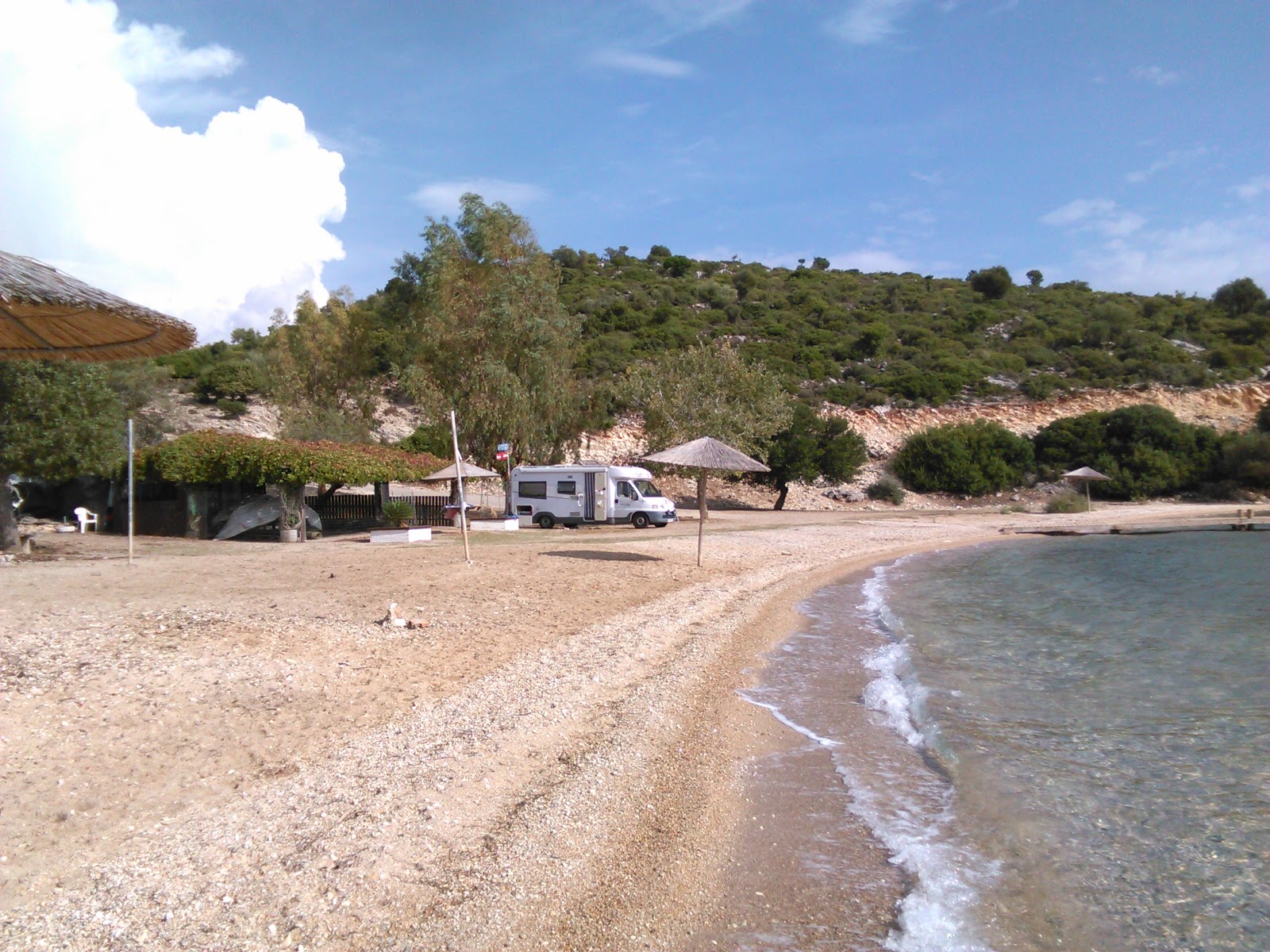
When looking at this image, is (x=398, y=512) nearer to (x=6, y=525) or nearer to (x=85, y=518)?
(x=85, y=518)

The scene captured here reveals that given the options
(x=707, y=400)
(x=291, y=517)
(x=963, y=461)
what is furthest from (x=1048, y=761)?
(x=963, y=461)

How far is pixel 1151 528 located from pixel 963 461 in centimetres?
1233

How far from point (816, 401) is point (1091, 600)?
40942 mm

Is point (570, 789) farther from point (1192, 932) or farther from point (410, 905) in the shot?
point (1192, 932)

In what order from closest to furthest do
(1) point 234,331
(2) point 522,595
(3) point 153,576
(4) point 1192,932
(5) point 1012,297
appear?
(4) point 1192,932, (2) point 522,595, (3) point 153,576, (1) point 234,331, (5) point 1012,297

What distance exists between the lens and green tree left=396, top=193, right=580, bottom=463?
29375 millimetres

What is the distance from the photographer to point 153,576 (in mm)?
13180

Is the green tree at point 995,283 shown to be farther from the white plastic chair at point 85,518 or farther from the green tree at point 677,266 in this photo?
the white plastic chair at point 85,518

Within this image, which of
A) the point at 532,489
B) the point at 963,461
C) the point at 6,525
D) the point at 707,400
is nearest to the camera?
the point at 6,525

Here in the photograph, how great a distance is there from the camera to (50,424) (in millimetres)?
17297

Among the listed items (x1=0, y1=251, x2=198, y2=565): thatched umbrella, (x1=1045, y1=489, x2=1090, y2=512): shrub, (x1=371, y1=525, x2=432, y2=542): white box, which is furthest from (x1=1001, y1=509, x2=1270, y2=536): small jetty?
(x1=0, y1=251, x2=198, y2=565): thatched umbrella

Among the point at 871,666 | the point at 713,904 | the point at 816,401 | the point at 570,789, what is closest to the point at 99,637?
the point at 570,789

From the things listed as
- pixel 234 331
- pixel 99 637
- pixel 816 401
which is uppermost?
pixel 234 331

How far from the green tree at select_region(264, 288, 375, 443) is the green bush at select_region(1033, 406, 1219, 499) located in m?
35.5
